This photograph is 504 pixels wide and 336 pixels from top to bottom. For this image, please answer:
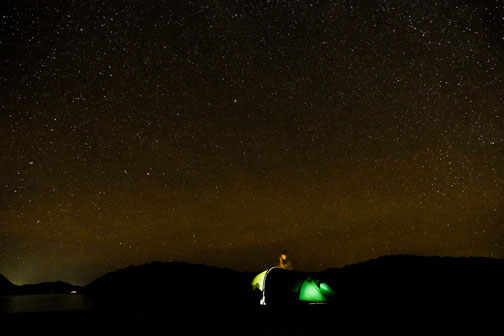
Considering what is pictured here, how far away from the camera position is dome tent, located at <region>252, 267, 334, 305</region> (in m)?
7.75

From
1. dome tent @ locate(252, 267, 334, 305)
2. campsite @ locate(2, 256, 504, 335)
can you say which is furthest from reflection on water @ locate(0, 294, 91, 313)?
dome tent @ locate(252, 267, 334, 305)

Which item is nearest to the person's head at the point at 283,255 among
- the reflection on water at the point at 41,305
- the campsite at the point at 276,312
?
the campsite at the point at 276,312

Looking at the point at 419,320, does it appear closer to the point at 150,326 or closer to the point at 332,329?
the point at 332,329

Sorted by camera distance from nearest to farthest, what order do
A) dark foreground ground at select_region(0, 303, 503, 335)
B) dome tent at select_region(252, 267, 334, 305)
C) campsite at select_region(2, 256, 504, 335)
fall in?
1. dark foreground ground at select_region(0, 303, 503, 335)
2. campsite at select_region(2, 256, 504, 335)
3. dome tent at select_region(252, 267, 334, 305)

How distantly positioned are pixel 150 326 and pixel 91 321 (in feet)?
2.64

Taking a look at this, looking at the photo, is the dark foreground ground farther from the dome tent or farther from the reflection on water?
the dome tent

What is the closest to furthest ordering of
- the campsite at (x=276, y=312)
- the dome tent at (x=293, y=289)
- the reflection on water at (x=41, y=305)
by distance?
the campsite at (x=276, y=312)
the reflection on water at (x=41, y=305)
the dome tent at (x=293, y=289)

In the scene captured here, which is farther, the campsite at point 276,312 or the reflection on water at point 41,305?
the reflection on water at point 41,305

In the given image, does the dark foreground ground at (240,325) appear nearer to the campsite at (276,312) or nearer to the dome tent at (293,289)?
the campsite at (276,312)

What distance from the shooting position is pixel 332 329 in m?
4.29

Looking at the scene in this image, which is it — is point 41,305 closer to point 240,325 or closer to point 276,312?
point 276,312

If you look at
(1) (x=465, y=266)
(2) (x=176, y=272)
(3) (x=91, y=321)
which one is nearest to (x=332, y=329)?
(3) (x=91, y=321)

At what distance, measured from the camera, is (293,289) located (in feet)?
25.9

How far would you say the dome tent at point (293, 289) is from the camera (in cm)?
775
